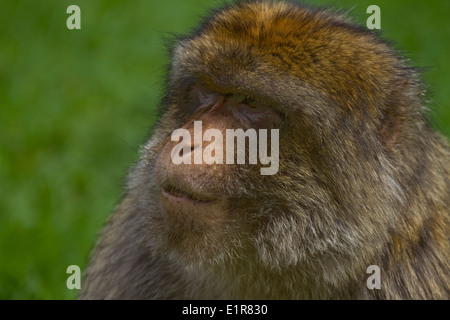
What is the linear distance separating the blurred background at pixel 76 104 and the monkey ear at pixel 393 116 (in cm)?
89

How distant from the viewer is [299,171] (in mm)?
4195

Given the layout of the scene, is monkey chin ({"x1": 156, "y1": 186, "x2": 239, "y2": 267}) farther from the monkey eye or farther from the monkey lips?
the monkey eye

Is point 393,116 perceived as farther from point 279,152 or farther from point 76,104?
point 76,104

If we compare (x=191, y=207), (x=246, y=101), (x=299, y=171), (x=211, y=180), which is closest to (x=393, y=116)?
(x=299, y=171)

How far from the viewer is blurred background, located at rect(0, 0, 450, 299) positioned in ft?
21.3

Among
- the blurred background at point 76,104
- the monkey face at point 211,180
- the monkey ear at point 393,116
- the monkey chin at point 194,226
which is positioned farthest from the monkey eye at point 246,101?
the blurred background at point 76,104

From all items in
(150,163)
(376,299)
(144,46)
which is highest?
(144,46)

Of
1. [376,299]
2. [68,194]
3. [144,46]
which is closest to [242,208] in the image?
[376,299]

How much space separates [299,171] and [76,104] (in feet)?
15.5

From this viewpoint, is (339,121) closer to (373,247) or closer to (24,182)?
(373,247)

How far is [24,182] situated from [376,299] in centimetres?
374

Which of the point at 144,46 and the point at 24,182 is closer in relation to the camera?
the point at 24,182

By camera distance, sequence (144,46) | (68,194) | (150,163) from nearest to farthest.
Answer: (150,163)
(68,194)
(144,46)

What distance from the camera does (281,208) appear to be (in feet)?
13.9
